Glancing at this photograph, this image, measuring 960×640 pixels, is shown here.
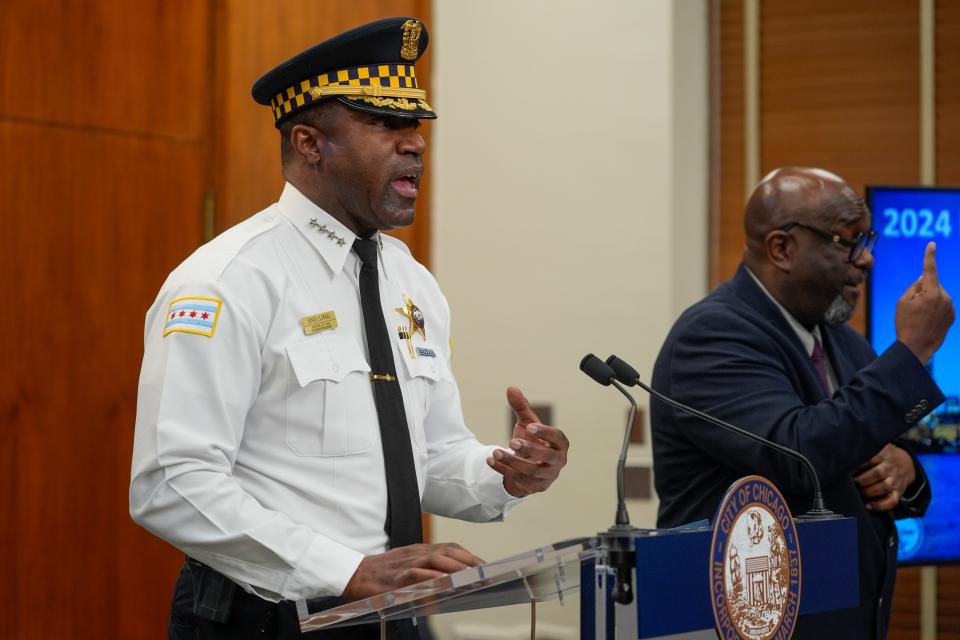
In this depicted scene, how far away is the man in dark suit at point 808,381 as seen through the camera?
84.0 inches

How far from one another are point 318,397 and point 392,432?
0.13 m

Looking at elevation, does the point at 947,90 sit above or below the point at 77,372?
above

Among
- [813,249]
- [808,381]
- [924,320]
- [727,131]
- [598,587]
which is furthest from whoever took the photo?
[727,131]

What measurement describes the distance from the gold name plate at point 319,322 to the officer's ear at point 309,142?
258 millimetres

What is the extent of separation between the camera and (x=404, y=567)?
1.52 m

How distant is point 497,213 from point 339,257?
2292 mm

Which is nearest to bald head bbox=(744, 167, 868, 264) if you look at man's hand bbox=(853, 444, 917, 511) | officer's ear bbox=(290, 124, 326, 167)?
man's hand bbox=(853, 444, 917, 511)

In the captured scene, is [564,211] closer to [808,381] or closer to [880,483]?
[808,381]

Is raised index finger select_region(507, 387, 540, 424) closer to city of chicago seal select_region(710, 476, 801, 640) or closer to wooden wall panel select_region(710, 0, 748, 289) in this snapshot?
city of chicago seal select_region(710, 476, 801, 640)

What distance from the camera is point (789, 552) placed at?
1.50 m

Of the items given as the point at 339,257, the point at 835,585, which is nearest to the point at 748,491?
the point at 835,585

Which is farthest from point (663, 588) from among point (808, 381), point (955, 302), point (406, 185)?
point (955, 302)

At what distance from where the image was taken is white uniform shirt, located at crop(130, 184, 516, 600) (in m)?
1.57

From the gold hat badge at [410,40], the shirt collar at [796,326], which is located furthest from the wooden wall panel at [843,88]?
the gold hat badge at [410,40]
